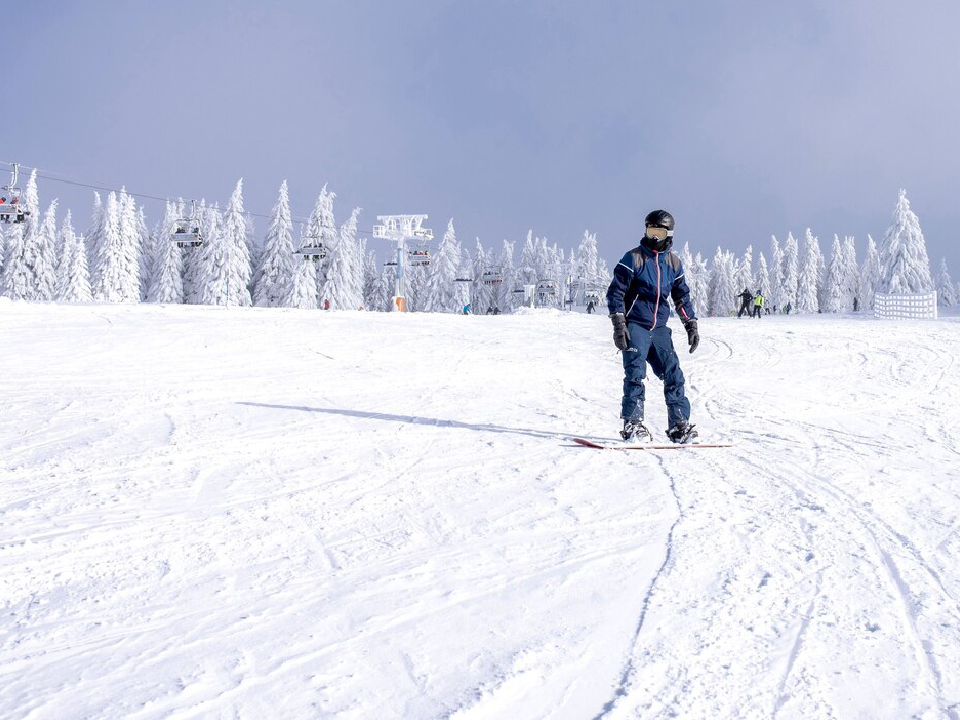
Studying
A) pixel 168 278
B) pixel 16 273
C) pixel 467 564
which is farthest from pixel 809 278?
pixel 467 564

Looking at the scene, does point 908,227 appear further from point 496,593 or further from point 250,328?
point 496,593

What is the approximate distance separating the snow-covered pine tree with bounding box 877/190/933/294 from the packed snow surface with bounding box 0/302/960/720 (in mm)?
51812

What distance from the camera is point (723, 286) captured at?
328ft

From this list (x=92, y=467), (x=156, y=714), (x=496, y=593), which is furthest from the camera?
(x=92, y=467)

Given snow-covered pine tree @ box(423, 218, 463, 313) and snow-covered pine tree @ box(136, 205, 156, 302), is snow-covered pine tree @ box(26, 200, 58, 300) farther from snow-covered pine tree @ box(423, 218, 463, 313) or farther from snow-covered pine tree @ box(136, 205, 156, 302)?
snow-covered pine tree @ box(423, 218, 463, 313)

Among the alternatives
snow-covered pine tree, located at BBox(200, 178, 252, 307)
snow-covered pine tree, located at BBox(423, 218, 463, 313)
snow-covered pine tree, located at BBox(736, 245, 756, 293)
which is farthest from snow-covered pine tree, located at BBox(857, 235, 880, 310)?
snow-covered pine tree, located at BBox(200, 178, 252, 307)

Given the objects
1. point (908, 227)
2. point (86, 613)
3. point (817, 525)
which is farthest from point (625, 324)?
point (908, 227)

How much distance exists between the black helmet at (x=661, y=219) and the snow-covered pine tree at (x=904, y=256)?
54242 mm

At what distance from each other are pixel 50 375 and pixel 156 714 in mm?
9490

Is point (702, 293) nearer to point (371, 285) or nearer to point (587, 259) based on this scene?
point (587, 259)

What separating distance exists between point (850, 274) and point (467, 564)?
10928 centimetres

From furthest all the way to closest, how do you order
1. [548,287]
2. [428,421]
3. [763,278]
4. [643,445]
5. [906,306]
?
[763,278], [548,287], [906,306], [428,421], [643,445]

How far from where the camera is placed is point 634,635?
8.28 ft

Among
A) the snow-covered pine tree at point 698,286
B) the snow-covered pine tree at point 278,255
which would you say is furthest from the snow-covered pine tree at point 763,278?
the snow-covered pine tree at point 278,255
